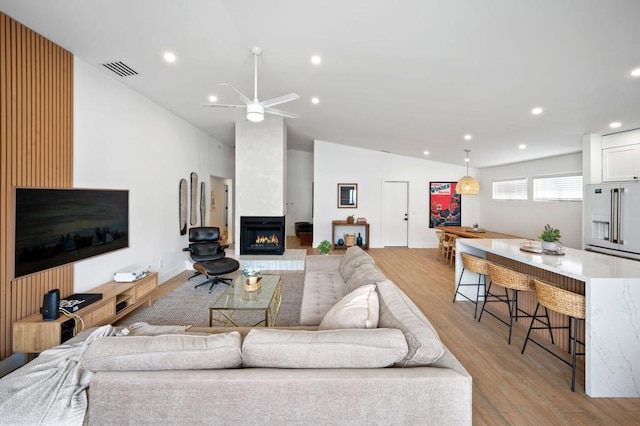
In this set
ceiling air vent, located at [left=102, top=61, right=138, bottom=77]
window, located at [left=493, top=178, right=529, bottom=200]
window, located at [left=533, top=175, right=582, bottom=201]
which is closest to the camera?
ceiling air vent, located at [left=102, top=61, right=138, bottom=77]

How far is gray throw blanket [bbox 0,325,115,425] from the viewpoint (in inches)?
48.6

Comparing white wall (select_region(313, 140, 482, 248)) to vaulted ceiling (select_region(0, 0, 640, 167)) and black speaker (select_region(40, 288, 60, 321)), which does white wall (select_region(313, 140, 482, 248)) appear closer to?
vaulted ceiling (select_region(0, 0, 640, 167))

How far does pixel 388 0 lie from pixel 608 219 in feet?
15.1

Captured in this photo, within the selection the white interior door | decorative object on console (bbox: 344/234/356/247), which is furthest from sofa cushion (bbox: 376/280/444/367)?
the white interior door

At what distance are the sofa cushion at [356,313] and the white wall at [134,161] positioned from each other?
308 cm

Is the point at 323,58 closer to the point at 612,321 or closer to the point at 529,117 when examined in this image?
the point at 529,117

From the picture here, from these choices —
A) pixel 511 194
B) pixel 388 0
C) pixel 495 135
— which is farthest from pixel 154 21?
pixel 511 194

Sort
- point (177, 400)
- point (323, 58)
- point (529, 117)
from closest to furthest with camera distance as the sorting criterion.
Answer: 1. point (177, 400)
2. point (323, 58)
3. point (529, 117)

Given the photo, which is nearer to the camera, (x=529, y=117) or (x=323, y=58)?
(x=323, y=58)

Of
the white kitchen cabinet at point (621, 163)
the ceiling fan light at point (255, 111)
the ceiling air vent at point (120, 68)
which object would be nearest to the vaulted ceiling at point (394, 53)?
the ceiling air vent at point (120, 68)

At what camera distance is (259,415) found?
123 centimetres

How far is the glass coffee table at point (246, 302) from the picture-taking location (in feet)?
8.86

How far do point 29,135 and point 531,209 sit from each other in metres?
8.50

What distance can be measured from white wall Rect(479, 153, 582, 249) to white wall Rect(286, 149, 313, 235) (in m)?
5.50
